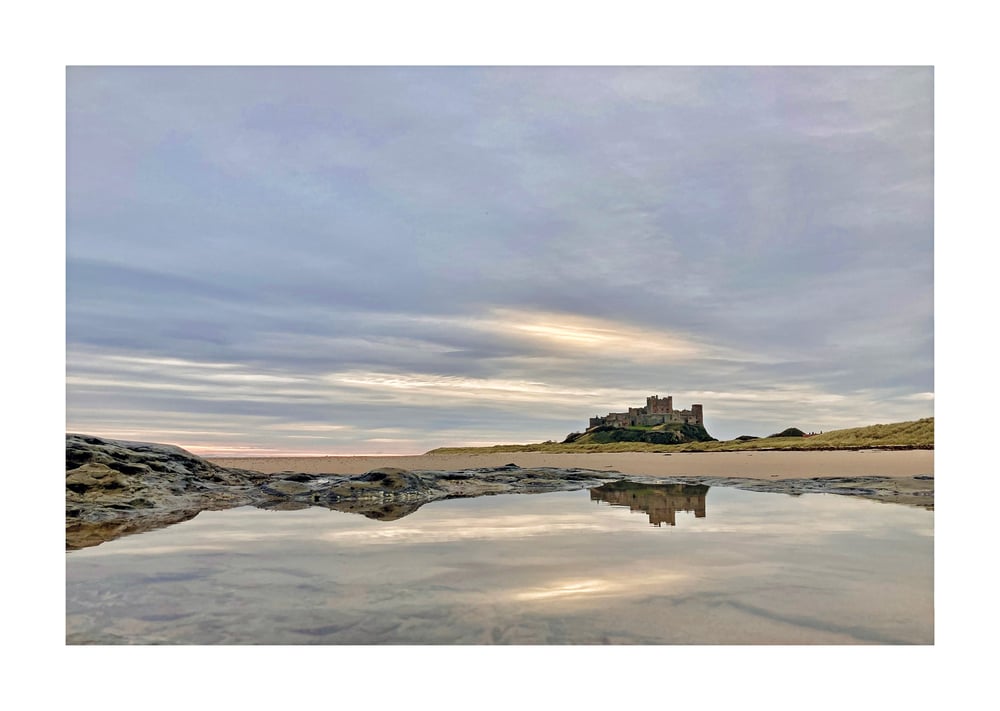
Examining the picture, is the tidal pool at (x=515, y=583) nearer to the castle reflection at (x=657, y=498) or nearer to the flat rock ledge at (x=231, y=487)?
the castle reflection at (x=657, y=498)

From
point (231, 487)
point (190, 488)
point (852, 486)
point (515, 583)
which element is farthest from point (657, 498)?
point (190, 488)

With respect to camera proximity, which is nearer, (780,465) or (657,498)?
(657,498)

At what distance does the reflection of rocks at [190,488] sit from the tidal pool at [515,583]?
2.27 meters

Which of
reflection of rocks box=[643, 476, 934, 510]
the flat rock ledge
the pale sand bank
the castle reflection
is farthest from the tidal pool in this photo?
the pale sand bank

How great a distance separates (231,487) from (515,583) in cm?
1255

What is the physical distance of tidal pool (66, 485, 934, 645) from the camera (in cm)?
481

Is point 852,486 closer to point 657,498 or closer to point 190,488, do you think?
point 657,498

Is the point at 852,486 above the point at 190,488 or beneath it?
beneath

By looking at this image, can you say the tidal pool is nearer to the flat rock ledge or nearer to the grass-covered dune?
the flat rock ledge

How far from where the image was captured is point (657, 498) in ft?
45.5

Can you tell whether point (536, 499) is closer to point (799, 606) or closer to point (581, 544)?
point (581, 544)

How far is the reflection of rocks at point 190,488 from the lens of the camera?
37.2ft

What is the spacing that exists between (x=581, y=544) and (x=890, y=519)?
20.0 feet

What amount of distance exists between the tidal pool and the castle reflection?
33.3 inches
